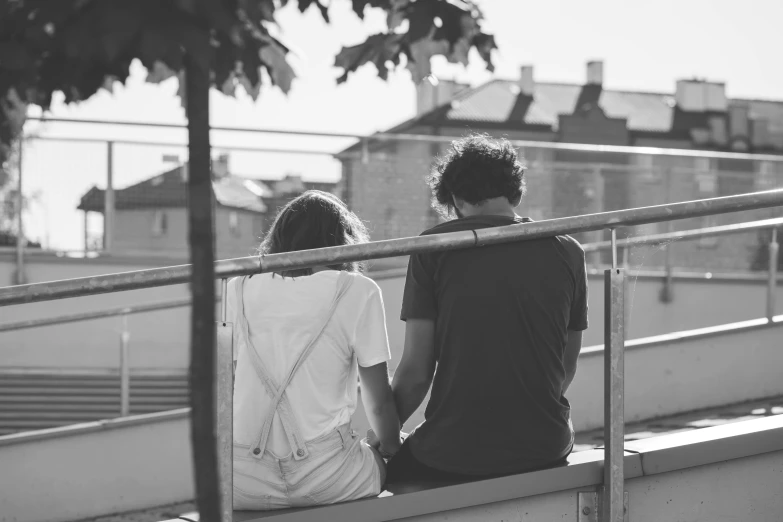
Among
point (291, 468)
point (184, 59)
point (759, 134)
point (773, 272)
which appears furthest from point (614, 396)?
point (759, 134)

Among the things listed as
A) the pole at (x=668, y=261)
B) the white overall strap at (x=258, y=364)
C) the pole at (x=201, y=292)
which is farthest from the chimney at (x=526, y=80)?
the pole at (x=201, y=292)

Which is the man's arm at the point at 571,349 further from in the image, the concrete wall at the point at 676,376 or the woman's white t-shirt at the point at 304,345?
the concrete wall at the point at 676,376

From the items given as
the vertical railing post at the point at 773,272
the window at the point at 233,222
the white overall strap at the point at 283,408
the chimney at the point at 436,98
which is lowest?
the white overall strap at the point at 283,408

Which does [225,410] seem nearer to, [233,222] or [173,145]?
[233,222]

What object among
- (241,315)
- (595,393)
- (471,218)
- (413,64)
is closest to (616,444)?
(471,218)

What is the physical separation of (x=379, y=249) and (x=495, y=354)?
1.45 feet

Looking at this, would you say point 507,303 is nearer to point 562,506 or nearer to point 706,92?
point 562,506

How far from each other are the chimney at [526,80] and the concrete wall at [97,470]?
47277 mm

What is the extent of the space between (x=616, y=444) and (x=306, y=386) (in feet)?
3.04

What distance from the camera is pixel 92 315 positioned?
7.88 metres

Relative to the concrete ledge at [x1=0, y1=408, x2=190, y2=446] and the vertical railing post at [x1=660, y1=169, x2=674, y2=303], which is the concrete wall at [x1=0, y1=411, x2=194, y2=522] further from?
the vertical railing post at [x1=660, y1=169, x2=674, y2=303]

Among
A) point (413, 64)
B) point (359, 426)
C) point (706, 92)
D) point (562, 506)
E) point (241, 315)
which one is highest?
point (706, 92)

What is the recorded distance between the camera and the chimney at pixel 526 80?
174ft

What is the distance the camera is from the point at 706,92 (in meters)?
53.4
